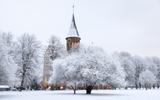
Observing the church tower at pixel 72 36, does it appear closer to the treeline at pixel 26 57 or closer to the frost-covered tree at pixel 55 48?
Answer: the frost-covered tree at pixel 55 48

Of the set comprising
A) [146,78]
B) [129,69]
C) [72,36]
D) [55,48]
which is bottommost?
[146,78]

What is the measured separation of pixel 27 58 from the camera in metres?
66.9

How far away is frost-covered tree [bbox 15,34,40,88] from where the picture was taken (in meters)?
65.9

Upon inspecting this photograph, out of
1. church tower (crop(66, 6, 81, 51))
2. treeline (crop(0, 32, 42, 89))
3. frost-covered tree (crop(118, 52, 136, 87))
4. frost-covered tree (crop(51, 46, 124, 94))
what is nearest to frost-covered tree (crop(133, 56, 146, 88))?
frost-covered tree (crop(118, 52, 136, 87))

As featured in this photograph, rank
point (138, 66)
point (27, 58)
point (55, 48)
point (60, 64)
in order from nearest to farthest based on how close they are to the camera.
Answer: point (60, 64), point (27, 58), point (55, 48), point (138, 66)

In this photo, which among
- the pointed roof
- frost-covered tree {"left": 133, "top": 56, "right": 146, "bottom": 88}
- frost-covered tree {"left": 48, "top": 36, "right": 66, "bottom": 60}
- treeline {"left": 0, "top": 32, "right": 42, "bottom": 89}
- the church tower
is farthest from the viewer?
frost-covered tree {"left": 133, "top": 56, "right": 146, "bottom": 88}

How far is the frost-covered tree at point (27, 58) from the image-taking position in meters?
65.9

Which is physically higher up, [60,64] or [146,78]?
[60,64]

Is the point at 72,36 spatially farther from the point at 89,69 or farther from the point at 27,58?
the point at 89,69

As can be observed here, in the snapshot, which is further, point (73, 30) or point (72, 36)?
point (73, 30)

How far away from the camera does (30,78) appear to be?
218 ft

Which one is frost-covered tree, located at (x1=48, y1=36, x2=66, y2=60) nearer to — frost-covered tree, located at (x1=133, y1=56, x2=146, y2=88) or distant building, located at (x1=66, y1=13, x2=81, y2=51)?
distant building, located at (x1=66, y1=13, x2=81, y2=51)

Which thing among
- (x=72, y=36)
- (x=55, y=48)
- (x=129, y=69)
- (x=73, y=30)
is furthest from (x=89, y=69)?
(x=129, y=69)

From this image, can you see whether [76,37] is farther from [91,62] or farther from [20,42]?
[91,62]
